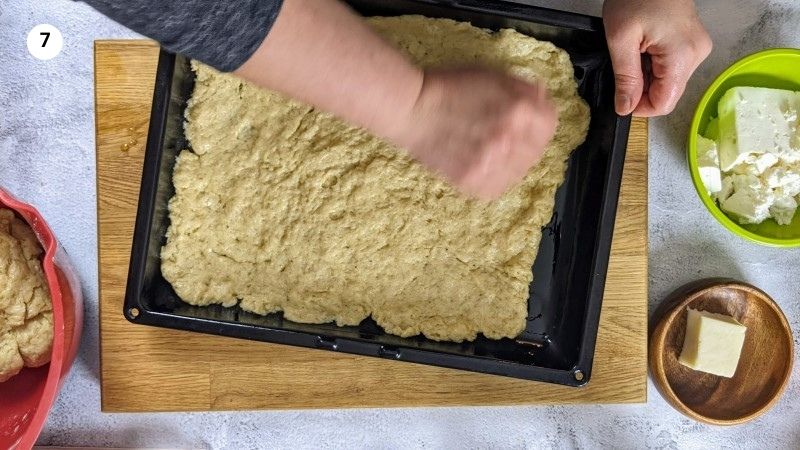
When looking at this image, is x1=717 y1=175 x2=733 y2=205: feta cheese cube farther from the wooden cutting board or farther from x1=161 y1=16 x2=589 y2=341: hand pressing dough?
x1=161 y1=16 x2=589 y2=341: hand pressing dough

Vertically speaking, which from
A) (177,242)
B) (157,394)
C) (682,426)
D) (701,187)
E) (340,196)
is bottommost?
(157,394)

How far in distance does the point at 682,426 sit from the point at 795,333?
215mm

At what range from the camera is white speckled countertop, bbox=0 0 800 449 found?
1.07 metres

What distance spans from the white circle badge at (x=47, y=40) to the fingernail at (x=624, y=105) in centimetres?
80

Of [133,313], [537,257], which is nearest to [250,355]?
[133,313]

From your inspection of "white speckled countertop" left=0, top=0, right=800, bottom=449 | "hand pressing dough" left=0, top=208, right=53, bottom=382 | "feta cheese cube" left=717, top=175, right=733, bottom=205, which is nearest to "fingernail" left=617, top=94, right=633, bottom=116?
"feta cheese cube" left=717, top=175, right=733, bottom=205

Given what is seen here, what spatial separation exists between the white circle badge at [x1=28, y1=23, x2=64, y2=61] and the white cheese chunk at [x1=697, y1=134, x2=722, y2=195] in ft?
3.03

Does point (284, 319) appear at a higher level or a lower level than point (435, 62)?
lower

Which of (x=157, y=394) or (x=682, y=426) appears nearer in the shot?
(x=157, y=394)

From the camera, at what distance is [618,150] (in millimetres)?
844

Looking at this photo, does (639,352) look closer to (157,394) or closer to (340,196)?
(340,196)

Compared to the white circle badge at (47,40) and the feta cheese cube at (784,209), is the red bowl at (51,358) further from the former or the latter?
the feta cheese cube at (784,209)

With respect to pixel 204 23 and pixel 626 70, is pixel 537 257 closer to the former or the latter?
pixel 626 70

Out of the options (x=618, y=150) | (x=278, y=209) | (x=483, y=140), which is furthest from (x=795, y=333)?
(x=278, y=209)
